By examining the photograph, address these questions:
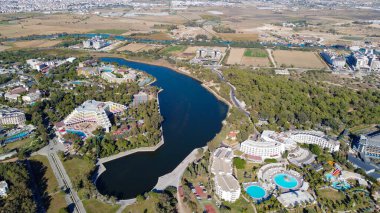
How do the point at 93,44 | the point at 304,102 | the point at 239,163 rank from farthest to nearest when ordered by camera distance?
the point at 93,44
the point at 304,102
the point at 239,163

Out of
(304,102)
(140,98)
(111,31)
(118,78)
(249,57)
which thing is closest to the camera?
(304,102)

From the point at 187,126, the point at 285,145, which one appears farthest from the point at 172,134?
the point at 285,145

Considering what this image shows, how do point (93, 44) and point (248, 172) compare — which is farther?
point (93, 44)

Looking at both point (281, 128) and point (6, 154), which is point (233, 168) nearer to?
point (281, 128)

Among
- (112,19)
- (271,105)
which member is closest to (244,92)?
(271,105)

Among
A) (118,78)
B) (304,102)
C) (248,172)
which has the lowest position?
(118,78)

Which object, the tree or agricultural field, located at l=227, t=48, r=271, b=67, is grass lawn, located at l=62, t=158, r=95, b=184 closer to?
the tree

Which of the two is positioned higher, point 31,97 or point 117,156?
point 117,156

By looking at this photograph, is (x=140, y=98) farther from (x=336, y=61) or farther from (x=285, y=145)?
(x=336, y=61)
